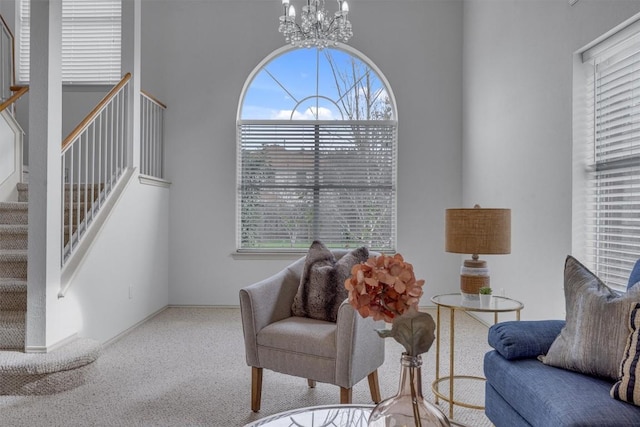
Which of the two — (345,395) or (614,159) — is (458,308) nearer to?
(345,395)

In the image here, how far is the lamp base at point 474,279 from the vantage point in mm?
2371

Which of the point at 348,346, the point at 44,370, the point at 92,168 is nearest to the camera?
the point at 348,346

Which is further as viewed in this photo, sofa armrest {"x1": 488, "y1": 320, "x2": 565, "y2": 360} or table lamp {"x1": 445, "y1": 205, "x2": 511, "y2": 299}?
table lamp {"x1": 445, "y1": 205, "x2": 511, "y2": 299}

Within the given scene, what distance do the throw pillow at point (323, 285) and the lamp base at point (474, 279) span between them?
1.90 ft

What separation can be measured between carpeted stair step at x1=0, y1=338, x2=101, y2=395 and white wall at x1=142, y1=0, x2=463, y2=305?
2151 mm

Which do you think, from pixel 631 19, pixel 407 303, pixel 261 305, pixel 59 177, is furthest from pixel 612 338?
pixel 59 177

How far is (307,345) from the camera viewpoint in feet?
7.11

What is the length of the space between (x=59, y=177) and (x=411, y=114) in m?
3.55

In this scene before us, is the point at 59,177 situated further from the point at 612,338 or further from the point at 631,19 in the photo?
the point at 631,19

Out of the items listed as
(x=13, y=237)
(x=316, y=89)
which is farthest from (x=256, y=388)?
(x=316, y=89)

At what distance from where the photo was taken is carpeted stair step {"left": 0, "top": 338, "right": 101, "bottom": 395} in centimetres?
246

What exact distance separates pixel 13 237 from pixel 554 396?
12.3ft

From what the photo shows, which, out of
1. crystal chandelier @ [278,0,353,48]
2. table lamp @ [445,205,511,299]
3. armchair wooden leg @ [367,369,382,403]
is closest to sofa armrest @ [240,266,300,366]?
armchair wooden leg @ [367,369,382,403]

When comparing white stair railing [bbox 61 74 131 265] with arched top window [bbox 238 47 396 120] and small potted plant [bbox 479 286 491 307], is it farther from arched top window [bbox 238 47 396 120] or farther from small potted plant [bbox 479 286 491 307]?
small potted plant [bbox 479 286 491 307]
